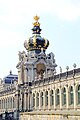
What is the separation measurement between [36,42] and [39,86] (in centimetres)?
1473

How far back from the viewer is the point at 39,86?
72.9 meters

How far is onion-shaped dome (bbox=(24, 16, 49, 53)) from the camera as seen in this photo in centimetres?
8425

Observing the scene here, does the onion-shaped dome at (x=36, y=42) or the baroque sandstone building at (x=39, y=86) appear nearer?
the baroque sandstone building at (x=39, y=86)

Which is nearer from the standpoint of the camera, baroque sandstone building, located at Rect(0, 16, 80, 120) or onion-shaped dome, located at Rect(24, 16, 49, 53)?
baroque sandstone building, located at Rect(0, 16, 80, 120)

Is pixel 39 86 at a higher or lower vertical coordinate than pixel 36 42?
lower

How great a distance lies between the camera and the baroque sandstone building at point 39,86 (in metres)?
58.1

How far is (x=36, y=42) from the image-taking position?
84312 millimetres

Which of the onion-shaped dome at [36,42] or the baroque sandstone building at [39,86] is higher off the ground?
the onion-shaped dome at [36,42]

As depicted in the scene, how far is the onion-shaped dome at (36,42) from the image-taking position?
276 ft

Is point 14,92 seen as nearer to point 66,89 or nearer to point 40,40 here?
point 40,40

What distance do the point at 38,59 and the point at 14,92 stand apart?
11.3m

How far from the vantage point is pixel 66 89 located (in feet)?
194

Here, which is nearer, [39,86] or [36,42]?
[39,86]

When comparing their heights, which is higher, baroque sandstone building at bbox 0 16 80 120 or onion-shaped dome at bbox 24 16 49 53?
onion-shaped dome at bbox 24 16 49 53
